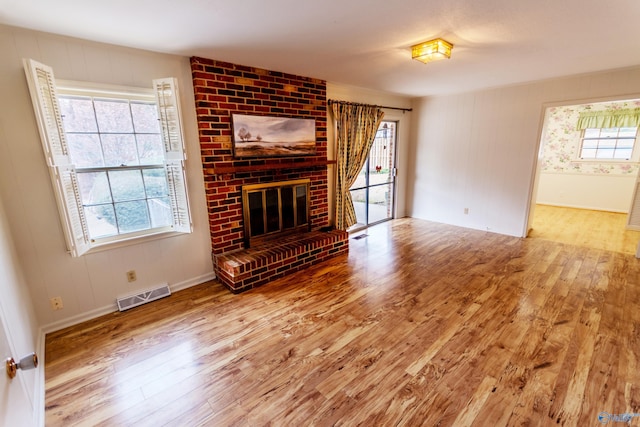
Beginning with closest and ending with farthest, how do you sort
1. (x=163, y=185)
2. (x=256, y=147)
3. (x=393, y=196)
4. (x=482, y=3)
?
(x=482, y=3)
(x=163, y=185)
(x=256, y=147)
(x=393, y=196)

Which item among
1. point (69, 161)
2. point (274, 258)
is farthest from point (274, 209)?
point (69, 161)

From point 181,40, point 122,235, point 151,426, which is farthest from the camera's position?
point 122,235

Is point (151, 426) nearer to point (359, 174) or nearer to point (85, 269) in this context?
point (85, 269)

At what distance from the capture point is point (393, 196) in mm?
5484

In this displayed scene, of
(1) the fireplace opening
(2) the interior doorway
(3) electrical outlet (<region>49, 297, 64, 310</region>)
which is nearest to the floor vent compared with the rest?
(3) electrical outlet (<region>49, 297, 64, 310</region>)

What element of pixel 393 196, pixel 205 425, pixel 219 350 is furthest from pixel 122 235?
pixel 393 196

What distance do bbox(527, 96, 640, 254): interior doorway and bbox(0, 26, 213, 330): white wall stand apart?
516 centimetres

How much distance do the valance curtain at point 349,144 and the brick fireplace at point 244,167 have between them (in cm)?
47

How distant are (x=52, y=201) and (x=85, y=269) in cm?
60

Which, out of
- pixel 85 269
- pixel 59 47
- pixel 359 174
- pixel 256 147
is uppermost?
pixel 59 47

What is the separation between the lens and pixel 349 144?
426cm

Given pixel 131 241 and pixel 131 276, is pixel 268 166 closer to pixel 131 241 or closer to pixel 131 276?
pixel 131 241

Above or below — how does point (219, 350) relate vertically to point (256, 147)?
below

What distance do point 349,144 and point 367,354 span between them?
3.04m
